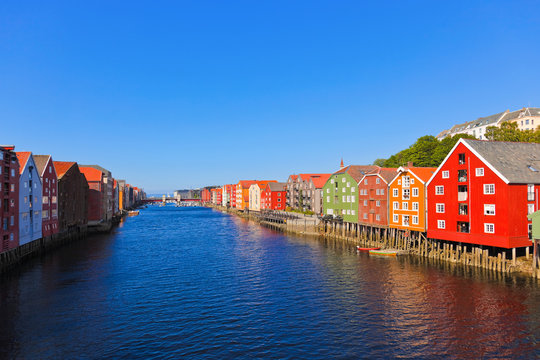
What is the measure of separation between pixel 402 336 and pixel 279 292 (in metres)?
14.6

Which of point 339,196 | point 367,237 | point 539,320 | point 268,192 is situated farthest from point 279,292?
point 268,192

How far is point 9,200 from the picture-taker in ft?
164

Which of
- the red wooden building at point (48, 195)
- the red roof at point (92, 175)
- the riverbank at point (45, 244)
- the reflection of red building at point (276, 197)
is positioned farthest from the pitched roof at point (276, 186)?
the red wooden building at point (48, 195)

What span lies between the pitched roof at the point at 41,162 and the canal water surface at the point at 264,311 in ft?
70.8

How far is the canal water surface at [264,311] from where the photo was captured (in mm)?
24656

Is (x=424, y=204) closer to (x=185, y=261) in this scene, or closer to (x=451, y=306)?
(x=451, y=306)

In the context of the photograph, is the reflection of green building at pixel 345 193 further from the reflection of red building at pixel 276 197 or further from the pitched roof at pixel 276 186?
the pitched roof at pixel 276 186

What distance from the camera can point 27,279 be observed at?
143ft

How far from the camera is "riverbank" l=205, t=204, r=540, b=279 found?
4375 cm

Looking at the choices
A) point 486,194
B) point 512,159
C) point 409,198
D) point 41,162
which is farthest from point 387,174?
point 41,162

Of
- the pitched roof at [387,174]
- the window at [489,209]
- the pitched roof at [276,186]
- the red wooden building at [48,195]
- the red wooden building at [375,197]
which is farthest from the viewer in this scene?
the pitched roof at [276,186]

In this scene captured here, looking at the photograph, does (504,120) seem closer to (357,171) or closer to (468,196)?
(357,171)

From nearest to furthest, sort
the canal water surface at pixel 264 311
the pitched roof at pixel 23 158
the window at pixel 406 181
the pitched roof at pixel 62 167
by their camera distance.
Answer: the canal water surface at pixel 264 311 → the pitched roof at pixel 23 158 → the window at pixel 406 181 → the pitched roof at pixel 62 167

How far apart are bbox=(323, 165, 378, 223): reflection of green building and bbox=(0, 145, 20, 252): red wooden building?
63.2 meters
